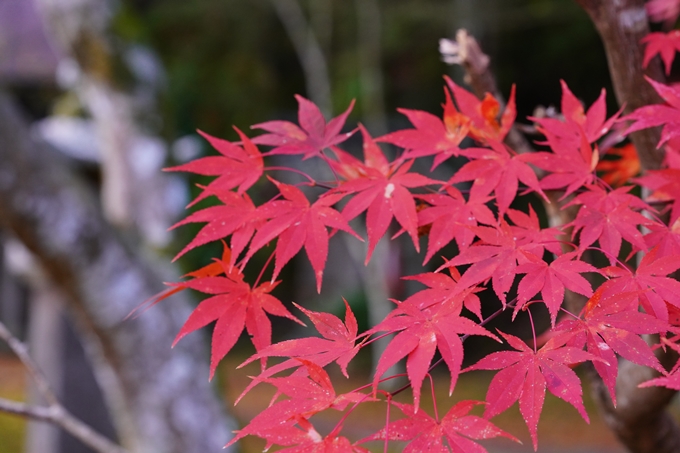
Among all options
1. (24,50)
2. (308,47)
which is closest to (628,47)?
(308,47)

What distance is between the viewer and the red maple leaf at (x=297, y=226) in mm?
530

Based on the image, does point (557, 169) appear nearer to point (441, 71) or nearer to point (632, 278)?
point (632, 278)

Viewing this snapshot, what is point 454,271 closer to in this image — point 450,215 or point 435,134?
point 450,215

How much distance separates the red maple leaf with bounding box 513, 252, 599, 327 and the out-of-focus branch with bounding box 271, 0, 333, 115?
157 inches

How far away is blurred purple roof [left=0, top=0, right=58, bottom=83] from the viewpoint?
4.44m

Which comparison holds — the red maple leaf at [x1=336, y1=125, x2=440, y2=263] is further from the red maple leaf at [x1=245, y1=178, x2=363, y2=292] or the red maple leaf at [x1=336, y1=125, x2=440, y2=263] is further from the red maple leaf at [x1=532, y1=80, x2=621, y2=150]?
the red maple leaf at [x1=532, y1=80, x2=621, y2=150]

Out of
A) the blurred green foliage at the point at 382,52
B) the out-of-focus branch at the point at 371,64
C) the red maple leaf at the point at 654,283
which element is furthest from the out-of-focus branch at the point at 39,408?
the out-of-focus branch at the point at 371,64

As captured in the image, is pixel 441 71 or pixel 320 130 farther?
pixel 441 71

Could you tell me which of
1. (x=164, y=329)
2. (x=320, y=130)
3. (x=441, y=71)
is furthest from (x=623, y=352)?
(x=441, y=71)

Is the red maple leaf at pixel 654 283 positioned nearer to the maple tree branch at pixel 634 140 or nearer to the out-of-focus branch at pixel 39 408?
the maple tree branch at pixel 634 140

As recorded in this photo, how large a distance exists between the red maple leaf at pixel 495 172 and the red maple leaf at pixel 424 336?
0.15m

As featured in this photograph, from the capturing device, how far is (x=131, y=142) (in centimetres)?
221

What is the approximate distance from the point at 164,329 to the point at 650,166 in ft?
4.44

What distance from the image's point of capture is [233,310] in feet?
1.88
